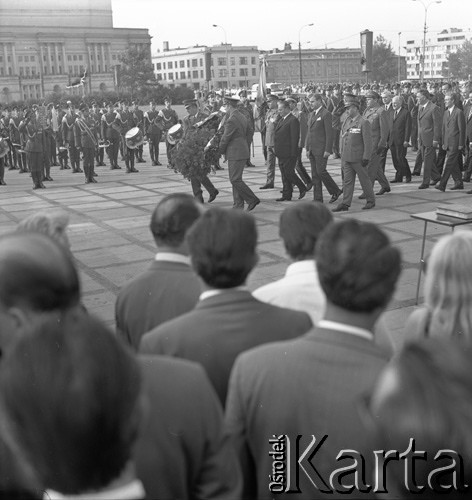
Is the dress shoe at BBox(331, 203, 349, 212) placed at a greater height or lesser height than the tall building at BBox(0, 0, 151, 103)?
lesser

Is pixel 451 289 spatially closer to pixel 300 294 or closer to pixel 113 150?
pixel 300 294

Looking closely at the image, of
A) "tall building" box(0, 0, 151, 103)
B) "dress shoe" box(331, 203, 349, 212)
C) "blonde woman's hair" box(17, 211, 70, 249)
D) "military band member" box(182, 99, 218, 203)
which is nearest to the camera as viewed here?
"blonde woman's hair" box(17, 211, 70, 249)

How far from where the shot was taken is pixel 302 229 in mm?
3281

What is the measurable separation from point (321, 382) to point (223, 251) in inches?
30.3

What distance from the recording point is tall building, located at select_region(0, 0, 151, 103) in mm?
102750

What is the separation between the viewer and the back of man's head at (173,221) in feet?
11.1

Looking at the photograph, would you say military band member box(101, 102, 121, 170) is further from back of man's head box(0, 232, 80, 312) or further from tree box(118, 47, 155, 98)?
tree box(118, 47, 155, 98)

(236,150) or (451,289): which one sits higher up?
(236,150)

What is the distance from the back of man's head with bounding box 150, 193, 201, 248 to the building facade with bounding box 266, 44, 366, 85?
398 ft

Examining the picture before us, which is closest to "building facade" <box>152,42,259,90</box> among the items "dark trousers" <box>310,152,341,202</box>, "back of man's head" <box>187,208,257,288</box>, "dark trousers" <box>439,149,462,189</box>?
"dark trousers" <box>439,149,462,189</box>

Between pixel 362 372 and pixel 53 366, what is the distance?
0.95 m

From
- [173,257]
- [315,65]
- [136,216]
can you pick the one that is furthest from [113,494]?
[315,65]

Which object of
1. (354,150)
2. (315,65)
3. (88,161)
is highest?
(315,65)

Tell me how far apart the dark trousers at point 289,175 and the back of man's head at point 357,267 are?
31.2 ft
